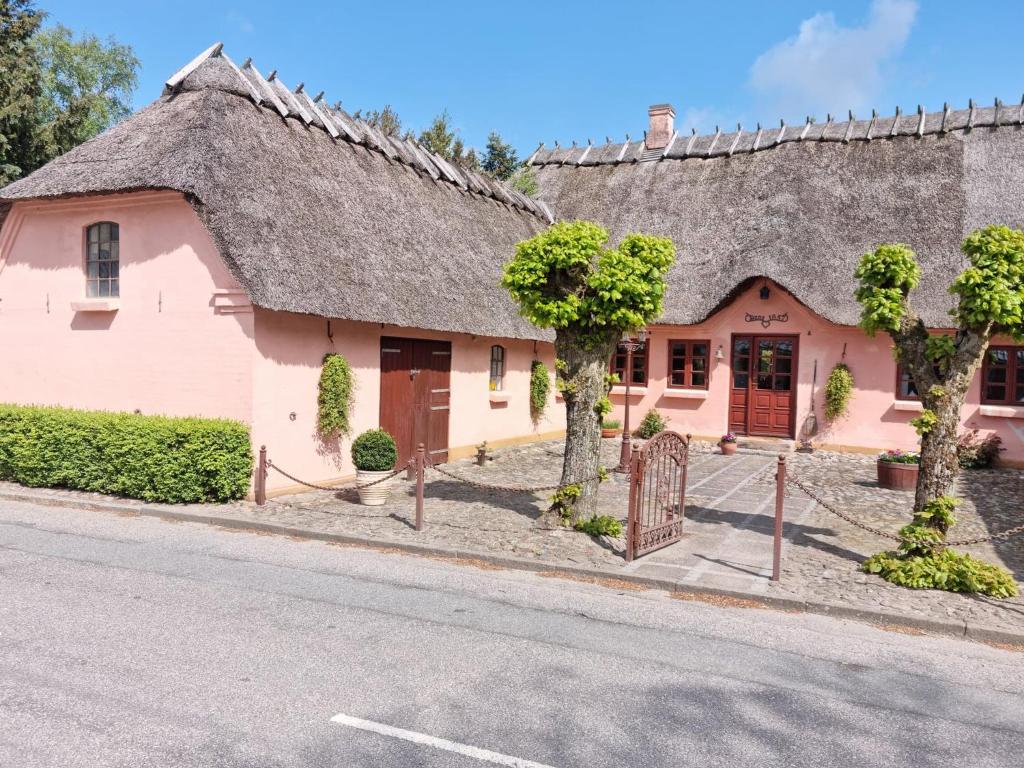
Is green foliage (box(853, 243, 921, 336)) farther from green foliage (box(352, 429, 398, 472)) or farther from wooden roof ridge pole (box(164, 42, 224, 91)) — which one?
wooden roof ridge pole (box(164, 42, 224, 91))

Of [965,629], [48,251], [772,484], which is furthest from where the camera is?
[772,484]

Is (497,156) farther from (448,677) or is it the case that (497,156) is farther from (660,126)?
(448,677)

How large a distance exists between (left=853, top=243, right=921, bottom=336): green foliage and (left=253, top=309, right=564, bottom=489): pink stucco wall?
26.5ft

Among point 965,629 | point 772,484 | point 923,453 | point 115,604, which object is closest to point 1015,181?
point 772,484

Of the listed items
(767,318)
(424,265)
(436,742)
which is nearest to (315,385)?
(424,265)

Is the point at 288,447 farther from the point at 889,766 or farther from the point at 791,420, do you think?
the point at 791,420

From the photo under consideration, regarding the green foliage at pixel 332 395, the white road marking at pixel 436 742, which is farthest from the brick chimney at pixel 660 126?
the white road marking at pixel 436 742

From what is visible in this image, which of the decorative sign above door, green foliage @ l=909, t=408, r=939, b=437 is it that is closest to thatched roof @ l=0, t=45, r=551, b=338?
the decorative sign above door

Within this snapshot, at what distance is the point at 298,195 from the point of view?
12875 mm

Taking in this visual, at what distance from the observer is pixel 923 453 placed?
8352 mm

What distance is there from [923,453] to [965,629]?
222cm

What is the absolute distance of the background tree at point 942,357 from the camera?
7.86 m

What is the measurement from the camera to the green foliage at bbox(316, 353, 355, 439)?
12.5m

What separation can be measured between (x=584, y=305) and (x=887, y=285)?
3.55 m
